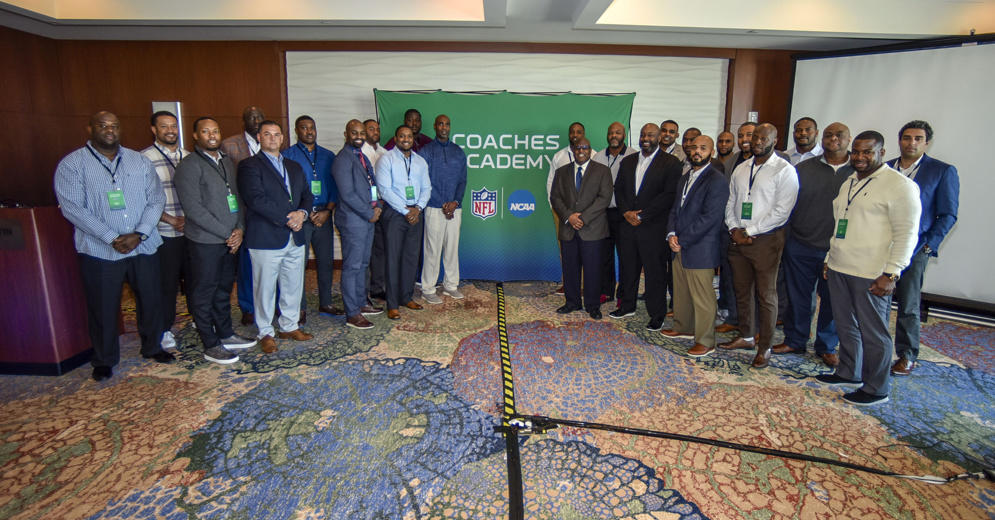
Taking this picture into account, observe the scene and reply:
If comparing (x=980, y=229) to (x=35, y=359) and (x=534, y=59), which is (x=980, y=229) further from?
(x=35, y=359)

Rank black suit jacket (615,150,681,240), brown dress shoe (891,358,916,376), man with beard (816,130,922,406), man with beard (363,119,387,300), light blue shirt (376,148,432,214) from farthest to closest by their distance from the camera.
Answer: man with beard (363,119,387,300)
light blue shirt (376,148,432,214)
black suit jacket (615,150,681,240)
brown dress shoe (891,358,916,376)
man with beard (816,130,922,406)

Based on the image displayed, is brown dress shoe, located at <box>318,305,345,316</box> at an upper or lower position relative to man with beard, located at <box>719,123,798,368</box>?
lower

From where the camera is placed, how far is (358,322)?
14.1ft

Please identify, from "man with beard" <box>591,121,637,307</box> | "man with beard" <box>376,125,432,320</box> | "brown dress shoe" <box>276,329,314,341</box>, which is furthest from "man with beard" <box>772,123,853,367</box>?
"brown dress shoe" <box>276,329,314,341</box>

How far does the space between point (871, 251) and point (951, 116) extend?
365 cm

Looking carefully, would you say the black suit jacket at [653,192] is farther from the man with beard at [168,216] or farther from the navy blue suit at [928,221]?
the man with beard at [168,216]

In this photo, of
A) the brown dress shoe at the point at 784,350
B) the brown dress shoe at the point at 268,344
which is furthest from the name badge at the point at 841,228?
the brown dress shoe at the point at 268,344

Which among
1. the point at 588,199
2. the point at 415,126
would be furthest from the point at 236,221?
the point at 588,199

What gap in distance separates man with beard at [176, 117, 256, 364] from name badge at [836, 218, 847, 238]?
4285 mm

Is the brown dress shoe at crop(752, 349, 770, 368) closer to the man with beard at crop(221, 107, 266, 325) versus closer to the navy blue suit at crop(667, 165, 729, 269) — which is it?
the navy blue suit at crop(667, 165, 729, 269)

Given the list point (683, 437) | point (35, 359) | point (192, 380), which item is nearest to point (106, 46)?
point (35, 359)

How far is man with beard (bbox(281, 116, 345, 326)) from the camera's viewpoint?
14.2ft

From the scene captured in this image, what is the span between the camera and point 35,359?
3.26 meters

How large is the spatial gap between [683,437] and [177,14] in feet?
20.8
